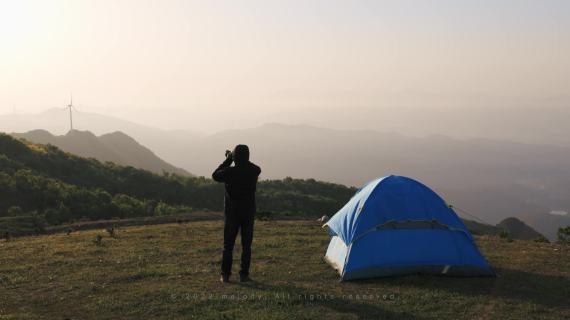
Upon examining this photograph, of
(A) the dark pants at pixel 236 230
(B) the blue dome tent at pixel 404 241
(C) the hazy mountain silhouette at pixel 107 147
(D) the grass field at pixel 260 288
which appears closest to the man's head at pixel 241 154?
(A) the dark pants at pixel 236 230

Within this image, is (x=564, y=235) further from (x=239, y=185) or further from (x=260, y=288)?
(x=239, y=185)

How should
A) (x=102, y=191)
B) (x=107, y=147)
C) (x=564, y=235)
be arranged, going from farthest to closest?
(x=107, y=147), (x=102, y=191), (x=564, y=235)

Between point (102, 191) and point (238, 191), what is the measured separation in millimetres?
27859

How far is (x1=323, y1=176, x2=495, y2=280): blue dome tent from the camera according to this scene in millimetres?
10797

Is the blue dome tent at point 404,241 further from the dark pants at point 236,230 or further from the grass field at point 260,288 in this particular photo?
the dark pants at point 236,230

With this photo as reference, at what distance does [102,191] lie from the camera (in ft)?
116

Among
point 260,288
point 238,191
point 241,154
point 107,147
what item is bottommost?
point 260,288

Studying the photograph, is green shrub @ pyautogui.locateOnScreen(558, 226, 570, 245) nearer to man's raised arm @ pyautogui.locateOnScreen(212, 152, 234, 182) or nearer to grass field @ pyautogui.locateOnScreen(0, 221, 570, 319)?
grass field @ pyautogui.locateOnScreen(0, 221, 570, 319)

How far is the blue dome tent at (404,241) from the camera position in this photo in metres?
10.8

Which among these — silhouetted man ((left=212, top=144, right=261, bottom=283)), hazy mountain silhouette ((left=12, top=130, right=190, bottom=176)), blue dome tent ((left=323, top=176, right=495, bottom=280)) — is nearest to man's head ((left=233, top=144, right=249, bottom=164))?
silhouetted man ((left=212, top=144, right=261, bottom=283))

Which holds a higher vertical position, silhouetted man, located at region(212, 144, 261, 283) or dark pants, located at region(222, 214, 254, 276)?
silhouetted man, located at region(212, 144, 261, 283)

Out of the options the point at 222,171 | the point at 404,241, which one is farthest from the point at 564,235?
the point at 222,171

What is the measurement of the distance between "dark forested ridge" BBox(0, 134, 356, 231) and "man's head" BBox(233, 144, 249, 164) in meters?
19.2

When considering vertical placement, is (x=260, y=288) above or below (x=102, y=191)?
below
